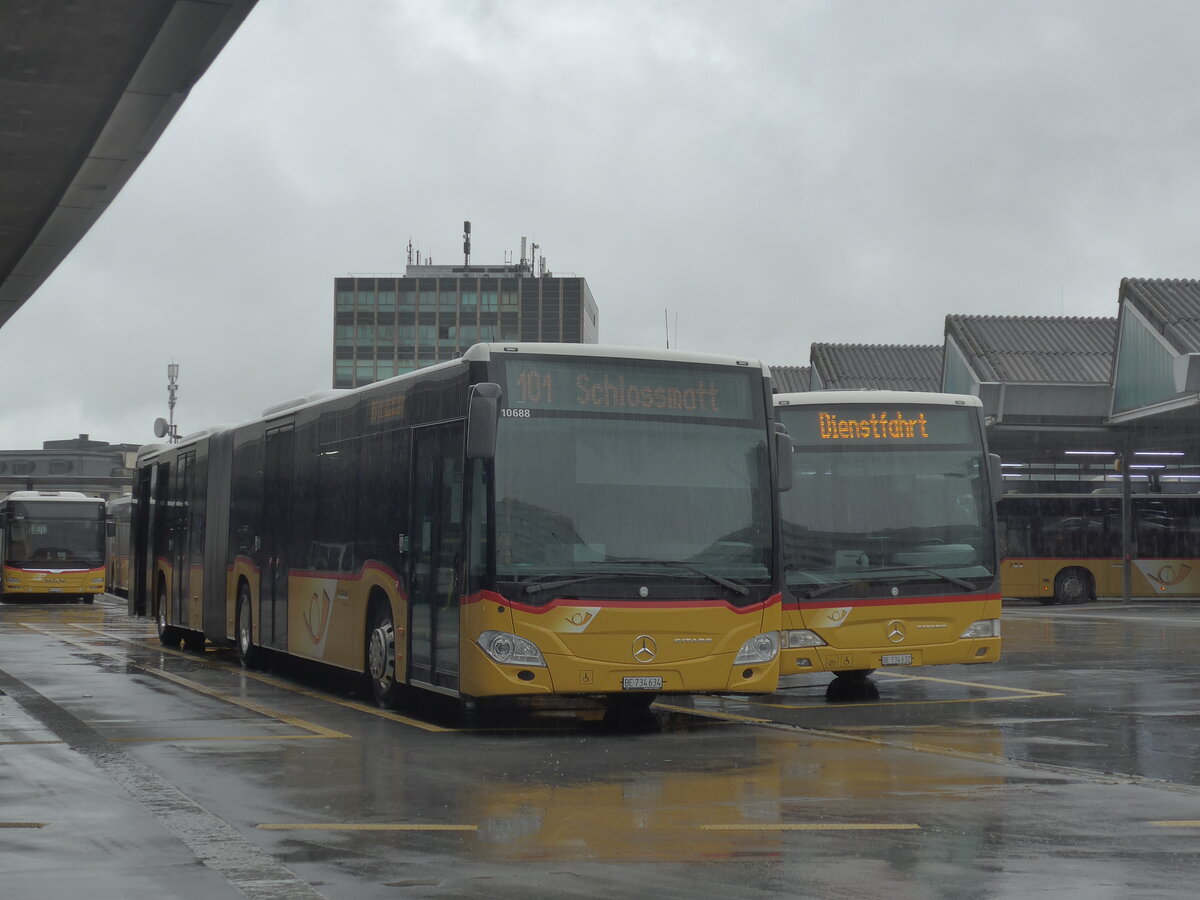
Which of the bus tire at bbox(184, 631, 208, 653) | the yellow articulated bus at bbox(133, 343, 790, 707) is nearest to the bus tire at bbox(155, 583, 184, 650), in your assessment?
the bus tire at bbox(184, 631, 208, 653)

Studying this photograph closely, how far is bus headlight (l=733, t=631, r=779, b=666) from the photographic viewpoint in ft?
43.9

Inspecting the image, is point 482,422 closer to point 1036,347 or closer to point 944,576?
point 944,576

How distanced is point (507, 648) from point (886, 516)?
18.7 feet

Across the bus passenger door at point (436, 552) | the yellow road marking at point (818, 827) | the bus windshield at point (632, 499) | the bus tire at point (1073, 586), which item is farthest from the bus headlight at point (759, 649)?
the bus tire at point (1073, 586)

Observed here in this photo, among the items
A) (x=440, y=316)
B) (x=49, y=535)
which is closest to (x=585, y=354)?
(x=49, y=535)

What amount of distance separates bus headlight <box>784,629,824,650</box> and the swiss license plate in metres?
3.61

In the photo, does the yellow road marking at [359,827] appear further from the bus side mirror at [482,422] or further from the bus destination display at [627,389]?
the bus destination display at [627,389]

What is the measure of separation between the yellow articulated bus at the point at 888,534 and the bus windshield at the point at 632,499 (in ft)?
10.4

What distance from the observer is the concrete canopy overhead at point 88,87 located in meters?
11.2

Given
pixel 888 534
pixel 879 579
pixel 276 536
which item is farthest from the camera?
pixel 276 536

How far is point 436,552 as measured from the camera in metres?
13.7

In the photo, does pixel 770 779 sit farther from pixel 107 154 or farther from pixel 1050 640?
pixel 1050 640

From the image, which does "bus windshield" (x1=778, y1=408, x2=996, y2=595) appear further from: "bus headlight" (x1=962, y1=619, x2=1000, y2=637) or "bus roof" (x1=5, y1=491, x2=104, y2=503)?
"bus roof" (x1=5, y1=491, x2=104, y2=503)

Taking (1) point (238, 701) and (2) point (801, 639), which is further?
(2) point (801, 639)
